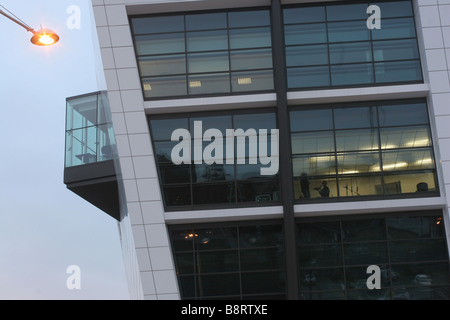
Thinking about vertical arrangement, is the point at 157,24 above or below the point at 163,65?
above

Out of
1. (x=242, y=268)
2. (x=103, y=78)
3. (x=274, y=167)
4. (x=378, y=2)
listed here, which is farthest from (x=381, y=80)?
(x=103, y=78)

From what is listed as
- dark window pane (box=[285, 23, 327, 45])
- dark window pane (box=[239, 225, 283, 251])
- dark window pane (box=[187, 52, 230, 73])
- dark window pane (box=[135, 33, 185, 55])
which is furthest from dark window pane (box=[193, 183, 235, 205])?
dark window pane (box=[285, 23, 327, 45])

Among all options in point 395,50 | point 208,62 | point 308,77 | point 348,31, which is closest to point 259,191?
point 308,77

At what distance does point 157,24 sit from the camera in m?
22.3

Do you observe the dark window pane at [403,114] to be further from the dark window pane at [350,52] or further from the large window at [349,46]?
the dark window pane at [350,52]

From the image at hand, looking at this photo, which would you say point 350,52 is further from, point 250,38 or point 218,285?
point 218,285

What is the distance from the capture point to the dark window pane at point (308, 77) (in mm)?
21562

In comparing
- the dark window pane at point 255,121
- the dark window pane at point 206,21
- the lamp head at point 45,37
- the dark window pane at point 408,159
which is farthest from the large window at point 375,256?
the lamp head at point 45,37

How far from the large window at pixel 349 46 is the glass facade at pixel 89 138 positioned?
659cm

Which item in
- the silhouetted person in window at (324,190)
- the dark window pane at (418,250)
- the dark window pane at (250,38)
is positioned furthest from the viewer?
the dark window pane at (250,38)

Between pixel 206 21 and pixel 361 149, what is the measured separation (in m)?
6.94

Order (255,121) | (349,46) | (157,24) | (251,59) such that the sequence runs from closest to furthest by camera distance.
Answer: (255,121) → (349,46) → (251,59) → (157,24)

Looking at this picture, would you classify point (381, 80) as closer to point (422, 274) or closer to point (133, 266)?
point (422, 274)

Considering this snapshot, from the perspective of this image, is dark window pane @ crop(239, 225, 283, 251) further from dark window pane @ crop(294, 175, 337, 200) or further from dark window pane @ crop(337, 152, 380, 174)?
dark window pane @ crop(337, 152, 380, 174)
